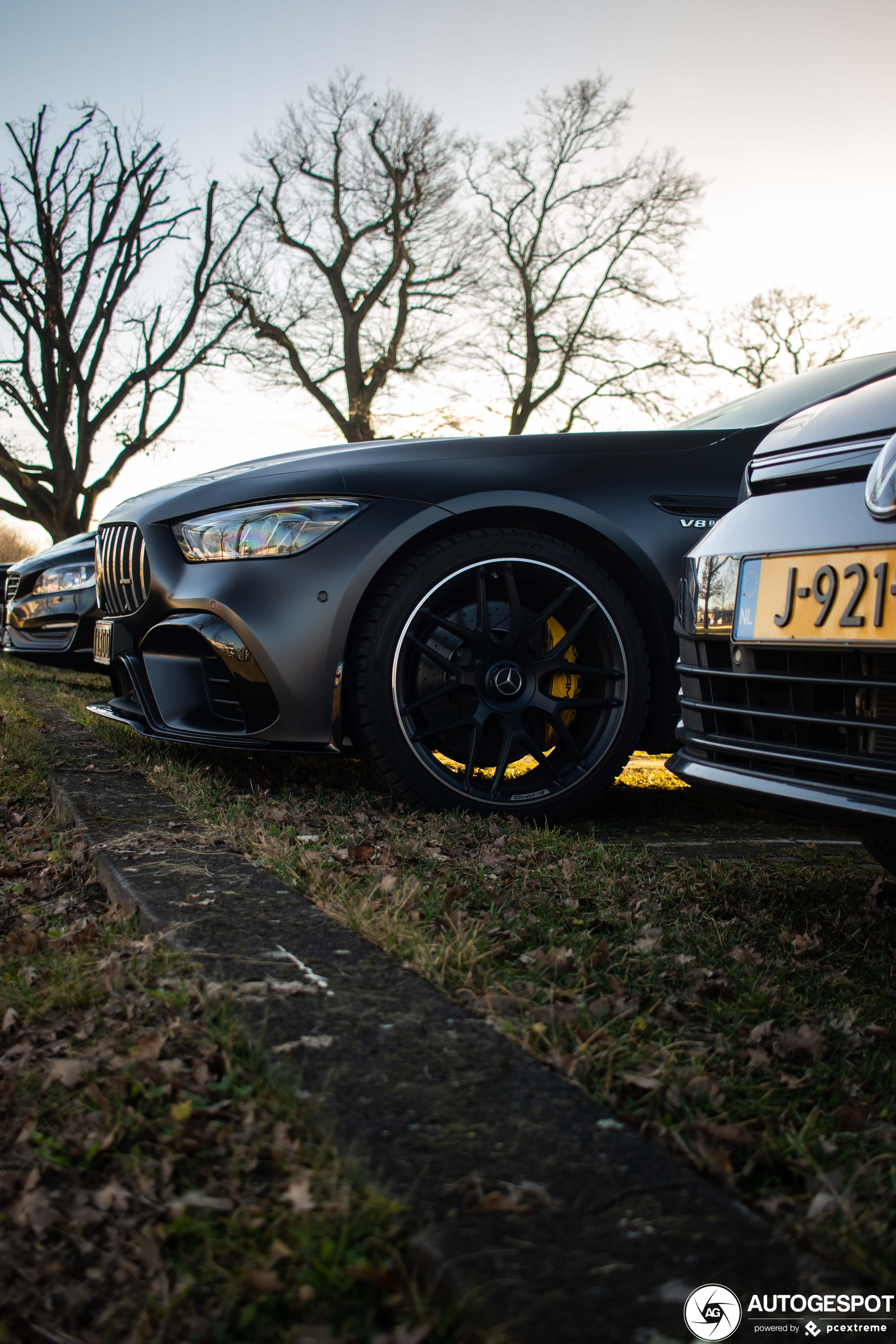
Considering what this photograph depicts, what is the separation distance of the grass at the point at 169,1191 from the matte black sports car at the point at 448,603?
4.52 ft

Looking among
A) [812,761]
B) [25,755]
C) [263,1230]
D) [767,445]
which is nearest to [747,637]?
[812,761]

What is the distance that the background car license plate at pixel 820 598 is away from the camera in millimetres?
1687

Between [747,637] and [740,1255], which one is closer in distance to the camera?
[740,1255]

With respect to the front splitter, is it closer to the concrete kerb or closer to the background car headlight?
the concrete kerb

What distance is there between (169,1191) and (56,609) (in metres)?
6.13

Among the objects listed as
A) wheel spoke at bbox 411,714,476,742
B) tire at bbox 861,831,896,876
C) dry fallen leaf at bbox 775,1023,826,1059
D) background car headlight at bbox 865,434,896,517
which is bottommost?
dry fallen leaf at bbox 775,1023,826,1059

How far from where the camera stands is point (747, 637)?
2023 millimetres

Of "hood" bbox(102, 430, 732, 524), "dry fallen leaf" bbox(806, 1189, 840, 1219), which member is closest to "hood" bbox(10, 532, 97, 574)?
"hood" bbox(102, 430, 732, 524)

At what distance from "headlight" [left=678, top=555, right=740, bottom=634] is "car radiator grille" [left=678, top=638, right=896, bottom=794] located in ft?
0.13

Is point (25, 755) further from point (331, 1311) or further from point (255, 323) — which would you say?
point (255, 323)

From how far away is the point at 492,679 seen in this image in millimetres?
2982

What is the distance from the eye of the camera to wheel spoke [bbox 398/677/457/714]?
9.61 ft

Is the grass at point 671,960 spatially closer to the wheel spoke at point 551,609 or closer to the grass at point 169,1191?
the grass at point 169,1191

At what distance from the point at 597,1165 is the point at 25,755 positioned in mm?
3200
